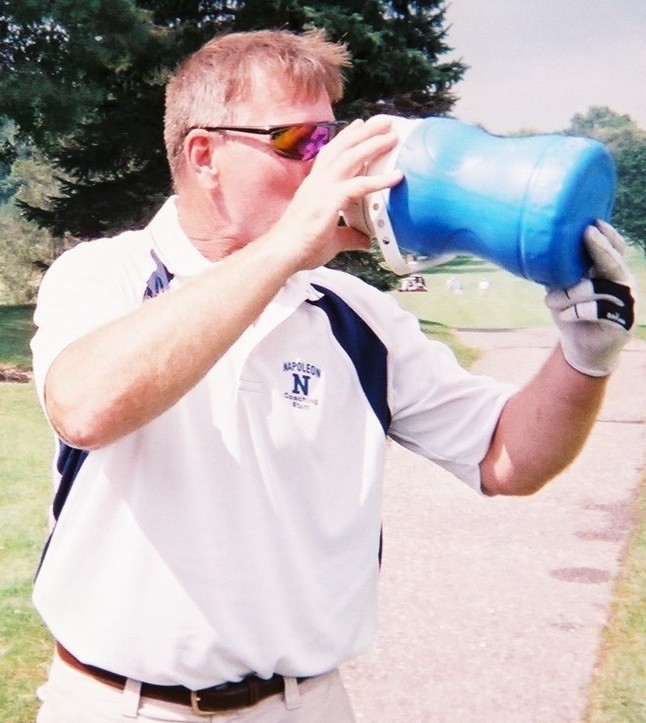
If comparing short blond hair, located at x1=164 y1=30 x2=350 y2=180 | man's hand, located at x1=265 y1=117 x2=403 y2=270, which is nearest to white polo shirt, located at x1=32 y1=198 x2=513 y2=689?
short blond hair, located at x1=164 y1=30 x2=350 y2=180

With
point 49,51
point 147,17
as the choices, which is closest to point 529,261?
point 49,51

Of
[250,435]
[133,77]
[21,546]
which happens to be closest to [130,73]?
[133,77]

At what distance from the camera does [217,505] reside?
189 cm

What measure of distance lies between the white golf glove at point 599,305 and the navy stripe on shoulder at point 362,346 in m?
0.39

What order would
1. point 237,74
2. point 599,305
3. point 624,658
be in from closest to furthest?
point 599,305, point 237,74, point 624,658

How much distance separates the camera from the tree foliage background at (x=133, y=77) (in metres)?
14.2

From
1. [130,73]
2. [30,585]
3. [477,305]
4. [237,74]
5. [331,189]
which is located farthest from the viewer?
[477,305]

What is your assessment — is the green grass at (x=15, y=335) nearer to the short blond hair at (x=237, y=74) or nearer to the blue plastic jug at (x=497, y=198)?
the short blond hair at (x=237, y=74)

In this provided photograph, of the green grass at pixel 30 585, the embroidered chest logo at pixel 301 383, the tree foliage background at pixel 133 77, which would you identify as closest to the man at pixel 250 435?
the embroidered chest logo at pixel 301 383

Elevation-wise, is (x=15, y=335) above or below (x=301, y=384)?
below

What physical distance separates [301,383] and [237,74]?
637mm

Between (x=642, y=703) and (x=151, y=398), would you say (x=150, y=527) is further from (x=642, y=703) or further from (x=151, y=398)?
(x=642, y=703)

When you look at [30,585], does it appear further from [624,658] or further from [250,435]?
[250,435]

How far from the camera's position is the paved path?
412cm
